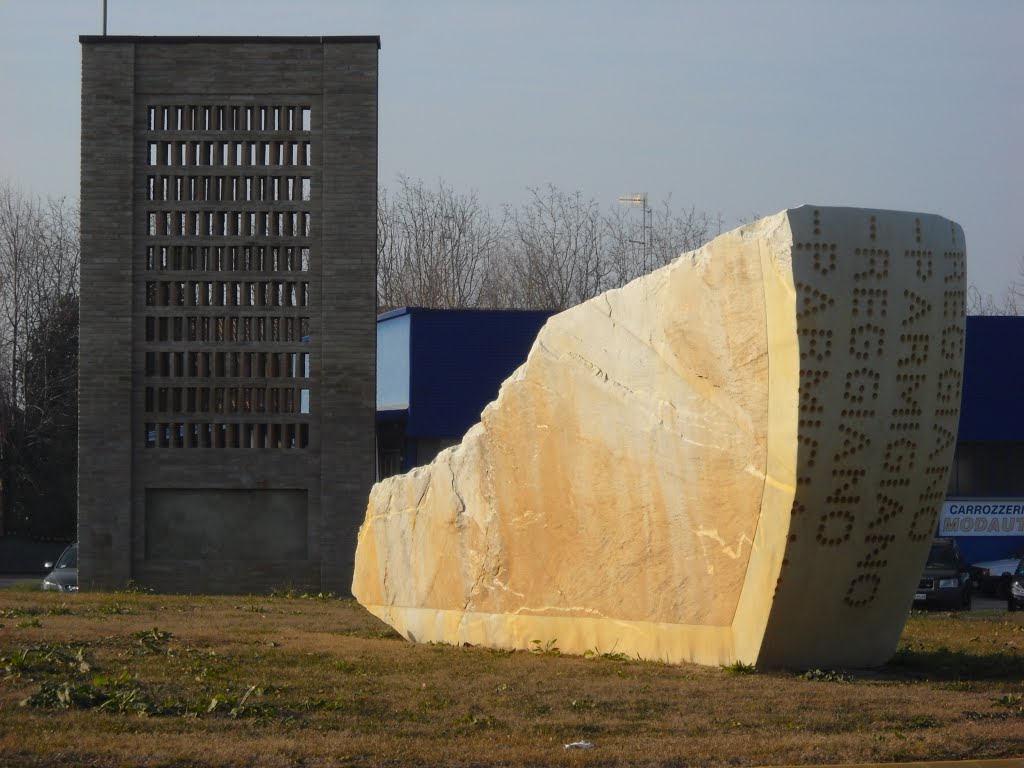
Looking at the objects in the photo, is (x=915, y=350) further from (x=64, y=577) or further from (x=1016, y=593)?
(x=64, y=577)

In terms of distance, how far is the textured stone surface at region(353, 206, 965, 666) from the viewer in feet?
38.6

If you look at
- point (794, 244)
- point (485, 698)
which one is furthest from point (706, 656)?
point (794, 244)

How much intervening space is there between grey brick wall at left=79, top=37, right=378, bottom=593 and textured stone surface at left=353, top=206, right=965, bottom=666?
45.0 feet

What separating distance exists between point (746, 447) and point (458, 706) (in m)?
3.48

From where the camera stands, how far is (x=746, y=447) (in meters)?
12.2

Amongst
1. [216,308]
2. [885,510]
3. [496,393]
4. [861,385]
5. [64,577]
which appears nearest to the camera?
[861,385]

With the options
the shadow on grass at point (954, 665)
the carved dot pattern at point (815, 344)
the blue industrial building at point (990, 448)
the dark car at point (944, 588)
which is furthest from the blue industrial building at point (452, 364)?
the carved dot pattern at point (815, 344)

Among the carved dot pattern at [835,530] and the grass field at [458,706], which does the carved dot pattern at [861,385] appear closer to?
the carved dot pattern at [835,530]

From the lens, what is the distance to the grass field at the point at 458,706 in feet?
28.8

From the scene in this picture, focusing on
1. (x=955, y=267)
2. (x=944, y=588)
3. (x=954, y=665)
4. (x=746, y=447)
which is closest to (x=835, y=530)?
(x=746, y=447)

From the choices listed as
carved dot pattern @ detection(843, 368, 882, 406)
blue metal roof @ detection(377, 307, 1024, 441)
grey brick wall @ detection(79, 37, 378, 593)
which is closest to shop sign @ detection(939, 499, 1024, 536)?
blue metal roof @ detection(377, 307, 1024, 441)

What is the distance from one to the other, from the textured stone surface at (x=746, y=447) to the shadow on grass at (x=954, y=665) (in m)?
0.48

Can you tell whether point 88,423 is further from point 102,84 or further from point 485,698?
point 485,698

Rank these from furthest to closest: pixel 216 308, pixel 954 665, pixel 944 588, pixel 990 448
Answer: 1. pixel 990 448
2. pixel 216 308
3. pixel 944 588
4. pixel 954 665
